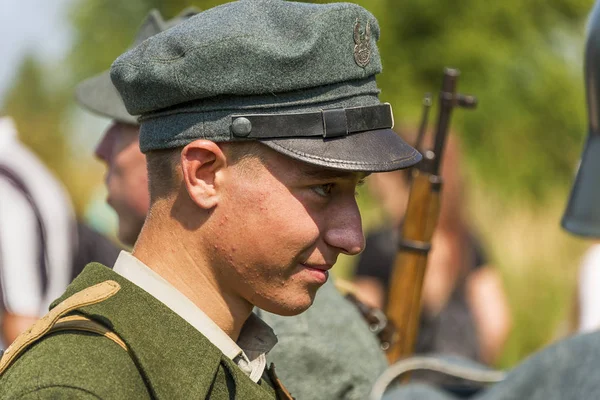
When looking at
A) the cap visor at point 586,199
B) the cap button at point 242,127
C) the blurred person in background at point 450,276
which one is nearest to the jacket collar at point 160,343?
the cap button at point 242,127

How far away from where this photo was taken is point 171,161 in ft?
7.98

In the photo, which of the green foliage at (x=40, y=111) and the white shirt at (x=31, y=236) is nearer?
the white shirt at (x=31, y=236)

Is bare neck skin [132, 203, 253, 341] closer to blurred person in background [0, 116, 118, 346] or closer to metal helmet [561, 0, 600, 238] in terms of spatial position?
metal helmet [561, 0, 600, 238]

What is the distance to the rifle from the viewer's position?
4.56m

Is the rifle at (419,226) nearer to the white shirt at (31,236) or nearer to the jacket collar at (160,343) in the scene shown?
the white shirt at (31,236)

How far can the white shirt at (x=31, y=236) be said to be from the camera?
5.23 metres

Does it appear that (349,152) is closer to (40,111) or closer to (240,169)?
(240,169)

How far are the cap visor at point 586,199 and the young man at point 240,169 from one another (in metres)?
1.26

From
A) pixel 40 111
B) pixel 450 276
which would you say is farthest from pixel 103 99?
pixel 40 111

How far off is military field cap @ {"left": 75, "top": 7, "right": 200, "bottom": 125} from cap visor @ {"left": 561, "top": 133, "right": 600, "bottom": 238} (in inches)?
55.8

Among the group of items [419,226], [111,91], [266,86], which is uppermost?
[266,86]

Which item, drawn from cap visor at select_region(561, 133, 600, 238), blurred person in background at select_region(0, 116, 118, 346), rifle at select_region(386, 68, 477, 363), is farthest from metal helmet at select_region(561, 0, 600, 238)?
blurred person in background at select_region(0, 116, 118, 346)

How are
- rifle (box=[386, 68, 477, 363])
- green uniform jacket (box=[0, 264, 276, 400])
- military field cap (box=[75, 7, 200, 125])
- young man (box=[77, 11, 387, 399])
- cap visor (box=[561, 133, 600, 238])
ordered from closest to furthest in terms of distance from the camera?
green uniform jacket (box=[0, 264, 276, 400]), young man (box=[77, 11, 387, 399]), cap visor (box=[561, 133, 600, 238]), military field cap (box=[75, 7, 200, 125]), rifle (box=[386, 68, 477, 363])

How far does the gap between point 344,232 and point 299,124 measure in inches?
10.2
